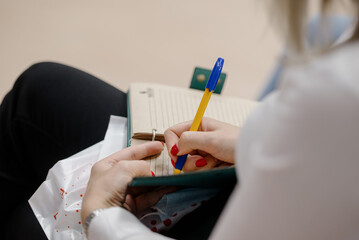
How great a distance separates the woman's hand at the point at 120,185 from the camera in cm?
47

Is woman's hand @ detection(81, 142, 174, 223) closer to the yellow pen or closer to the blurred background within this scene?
the yellow pen

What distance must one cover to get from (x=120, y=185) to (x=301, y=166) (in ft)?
0.83

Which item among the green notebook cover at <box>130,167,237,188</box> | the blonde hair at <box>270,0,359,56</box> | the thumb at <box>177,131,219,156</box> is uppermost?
the blonde hair at <box>270,0,359,56</box>

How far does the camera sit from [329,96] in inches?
10.3

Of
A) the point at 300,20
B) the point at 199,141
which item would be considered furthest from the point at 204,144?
the point at 300,20

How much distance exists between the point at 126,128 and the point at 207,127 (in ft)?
0.54

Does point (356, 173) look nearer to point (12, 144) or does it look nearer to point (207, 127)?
point (207, 127)

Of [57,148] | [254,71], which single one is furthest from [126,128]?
[254,71]

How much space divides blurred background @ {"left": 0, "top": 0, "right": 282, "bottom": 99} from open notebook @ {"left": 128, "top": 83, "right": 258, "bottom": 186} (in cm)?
62

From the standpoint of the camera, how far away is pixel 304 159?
28 cm

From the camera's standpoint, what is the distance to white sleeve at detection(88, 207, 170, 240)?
412 mm

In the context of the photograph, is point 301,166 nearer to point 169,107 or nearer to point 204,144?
point 204,144

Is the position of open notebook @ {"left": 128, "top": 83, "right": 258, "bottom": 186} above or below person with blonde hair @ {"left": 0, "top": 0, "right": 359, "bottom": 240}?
below

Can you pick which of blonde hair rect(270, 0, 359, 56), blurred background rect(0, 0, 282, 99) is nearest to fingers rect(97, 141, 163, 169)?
blonde hair rect(270, 0, 359, 56)
